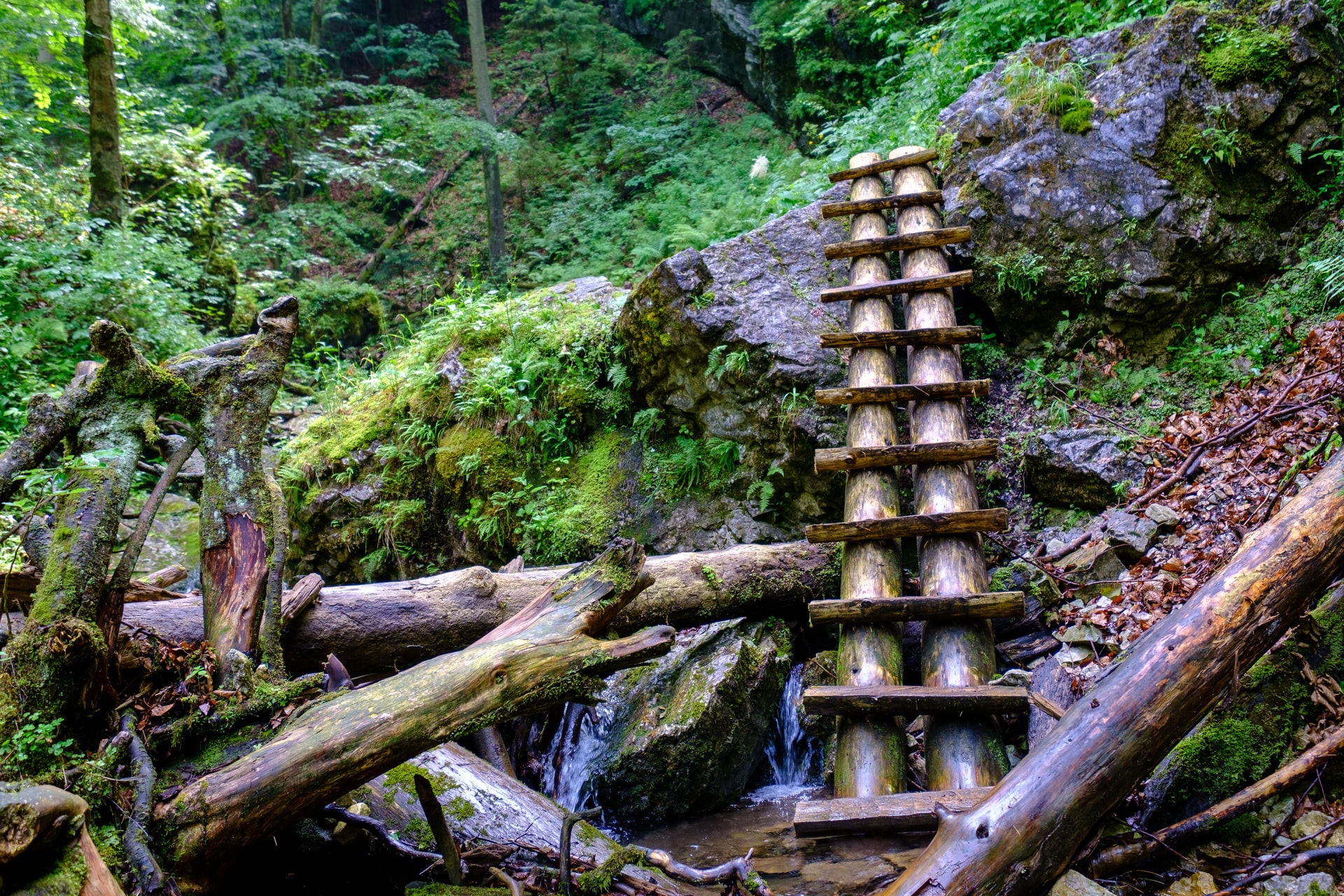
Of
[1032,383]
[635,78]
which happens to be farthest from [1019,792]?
[635,78]

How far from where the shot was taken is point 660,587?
Answer: 4.87 meters

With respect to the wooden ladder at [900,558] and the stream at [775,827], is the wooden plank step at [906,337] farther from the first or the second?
the stream at [775,827]

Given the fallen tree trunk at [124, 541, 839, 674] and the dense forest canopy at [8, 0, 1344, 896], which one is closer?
the dense forest canopy at [8, 0, 1344, 896]

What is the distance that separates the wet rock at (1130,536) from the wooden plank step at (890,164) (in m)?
3.63

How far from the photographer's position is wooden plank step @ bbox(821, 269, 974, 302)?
5566 millimetres

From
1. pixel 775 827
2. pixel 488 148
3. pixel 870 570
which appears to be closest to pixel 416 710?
pixel 775 827

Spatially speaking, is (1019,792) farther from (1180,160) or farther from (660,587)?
(1180,160)

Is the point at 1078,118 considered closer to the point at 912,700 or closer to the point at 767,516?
the point at 767,516

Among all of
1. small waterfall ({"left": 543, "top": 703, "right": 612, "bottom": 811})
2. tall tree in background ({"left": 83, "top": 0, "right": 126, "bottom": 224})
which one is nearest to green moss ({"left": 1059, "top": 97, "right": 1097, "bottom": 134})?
small waterfall ({"left": 543, "top": 703, "right": 612, "bottom": 811})

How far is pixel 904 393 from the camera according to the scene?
503cm

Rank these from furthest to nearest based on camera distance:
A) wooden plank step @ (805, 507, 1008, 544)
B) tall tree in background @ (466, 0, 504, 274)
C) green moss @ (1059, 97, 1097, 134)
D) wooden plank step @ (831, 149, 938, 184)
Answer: tall tree in background @ (466, 0, 504, 274), wooden plank step @ (831, 149, 938, 184), green moss @ (1059, 97, 1097, 134), wooden plank step @ (805, 507, 1008, 544)

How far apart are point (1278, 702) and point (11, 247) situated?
13.4 metres

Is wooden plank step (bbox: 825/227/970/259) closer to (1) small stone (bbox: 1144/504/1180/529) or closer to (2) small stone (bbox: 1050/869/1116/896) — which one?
(1) small stone (bbox: 1144/504/1180/529)

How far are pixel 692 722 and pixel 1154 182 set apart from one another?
525 cm
